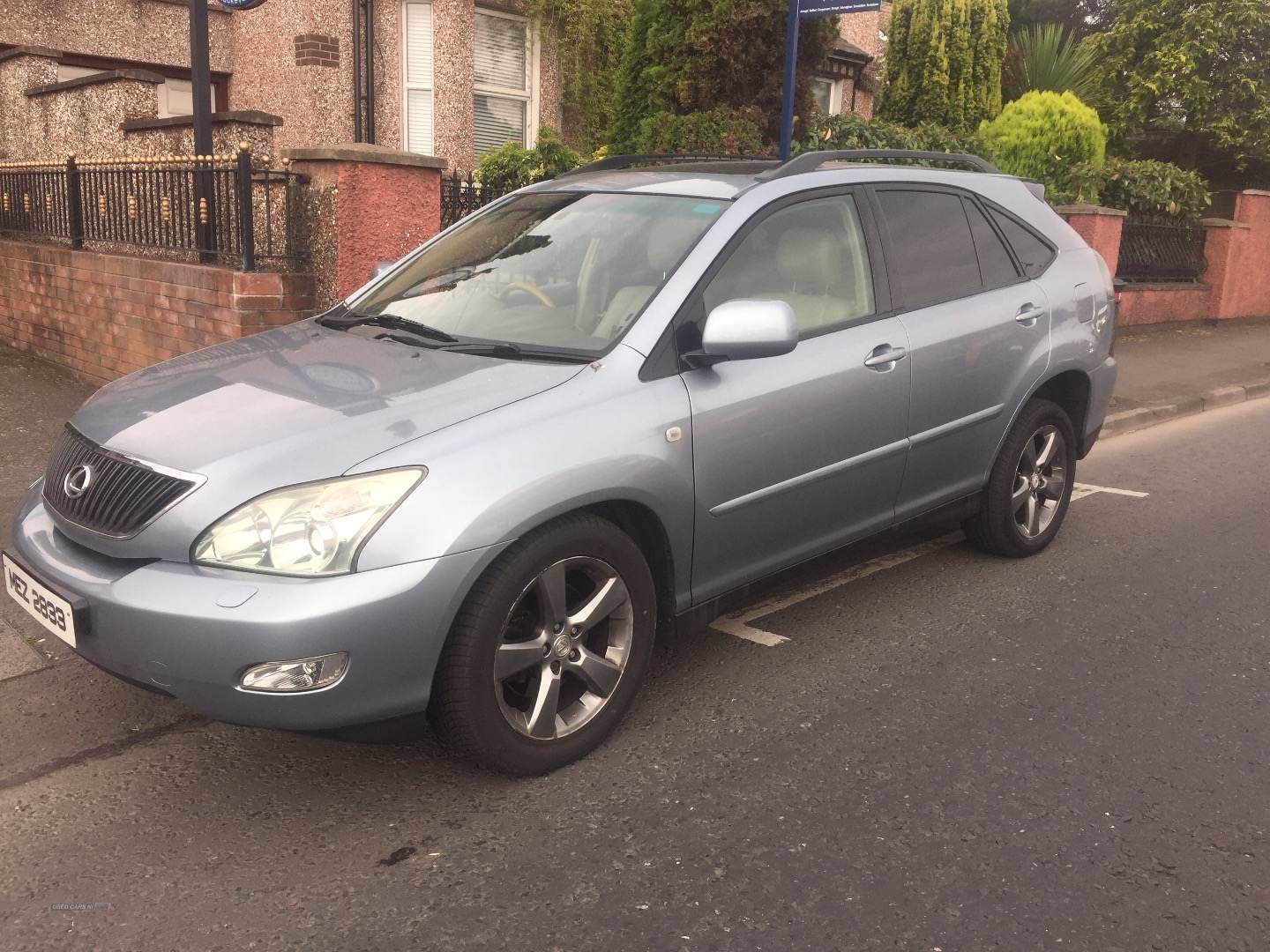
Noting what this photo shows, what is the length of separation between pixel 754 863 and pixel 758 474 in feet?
4.34

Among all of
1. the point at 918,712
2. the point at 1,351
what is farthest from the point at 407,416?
the point at 1,351

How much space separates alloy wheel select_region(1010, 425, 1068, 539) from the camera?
5297 mm

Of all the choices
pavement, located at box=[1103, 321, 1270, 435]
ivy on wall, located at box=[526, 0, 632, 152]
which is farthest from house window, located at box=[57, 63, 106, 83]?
pavement, located at box=[1103, 321, 1270, 435]

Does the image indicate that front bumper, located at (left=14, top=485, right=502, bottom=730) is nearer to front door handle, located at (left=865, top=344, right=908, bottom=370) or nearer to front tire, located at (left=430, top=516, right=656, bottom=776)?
front tire, located at (left=430, top=516, right=656, bottom=776)

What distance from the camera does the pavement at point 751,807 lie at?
2.76 meters

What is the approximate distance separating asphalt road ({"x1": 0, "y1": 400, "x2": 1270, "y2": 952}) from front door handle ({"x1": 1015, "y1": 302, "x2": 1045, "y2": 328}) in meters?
1.29

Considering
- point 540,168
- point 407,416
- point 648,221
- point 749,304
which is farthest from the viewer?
point 540,168

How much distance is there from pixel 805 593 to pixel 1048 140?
10.1 m

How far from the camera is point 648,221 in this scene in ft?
13.6

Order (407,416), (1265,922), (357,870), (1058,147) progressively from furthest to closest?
(1058,147), (407,416), (357,870), (1265,922)

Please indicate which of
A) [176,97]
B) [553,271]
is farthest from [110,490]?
[176,97]

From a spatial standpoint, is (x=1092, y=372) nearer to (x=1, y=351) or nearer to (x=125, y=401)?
(x=125, y=401)

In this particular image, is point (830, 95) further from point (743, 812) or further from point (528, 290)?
point (743, 812)

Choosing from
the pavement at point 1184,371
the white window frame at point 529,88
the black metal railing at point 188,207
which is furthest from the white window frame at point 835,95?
the black metal railing at point 188,207
